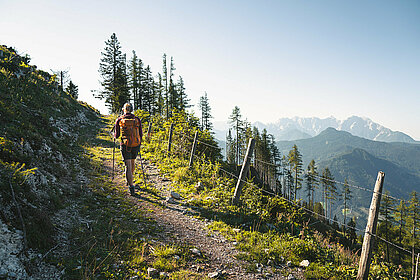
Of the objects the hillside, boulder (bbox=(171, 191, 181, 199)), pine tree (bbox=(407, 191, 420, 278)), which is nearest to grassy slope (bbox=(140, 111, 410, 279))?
the hillside

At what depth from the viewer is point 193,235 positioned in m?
5.32

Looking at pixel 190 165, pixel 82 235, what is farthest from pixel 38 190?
pixel 190 165

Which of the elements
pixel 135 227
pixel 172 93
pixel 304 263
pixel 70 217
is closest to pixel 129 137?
→ pixel 70 217

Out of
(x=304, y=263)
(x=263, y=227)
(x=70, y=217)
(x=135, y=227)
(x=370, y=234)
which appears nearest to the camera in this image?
(x=370, y=234)

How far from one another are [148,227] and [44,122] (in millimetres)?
7356

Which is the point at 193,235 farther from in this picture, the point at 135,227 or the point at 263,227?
the point at 263,227

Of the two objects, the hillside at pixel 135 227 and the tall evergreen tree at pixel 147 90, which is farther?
the tall evergreen tree at pixel 147 90

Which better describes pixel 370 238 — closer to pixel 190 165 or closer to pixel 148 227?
pixel 148 227

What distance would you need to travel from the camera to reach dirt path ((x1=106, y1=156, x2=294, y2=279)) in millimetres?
4156

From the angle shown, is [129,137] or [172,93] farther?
[172,93]

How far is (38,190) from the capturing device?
4773 millimetres

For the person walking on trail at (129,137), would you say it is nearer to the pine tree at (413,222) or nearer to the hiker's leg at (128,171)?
the hiker's leg at (128,171)

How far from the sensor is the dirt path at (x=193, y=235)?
416 cm

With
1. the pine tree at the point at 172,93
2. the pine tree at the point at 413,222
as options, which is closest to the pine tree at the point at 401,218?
the pine tree at the point at 413,222
